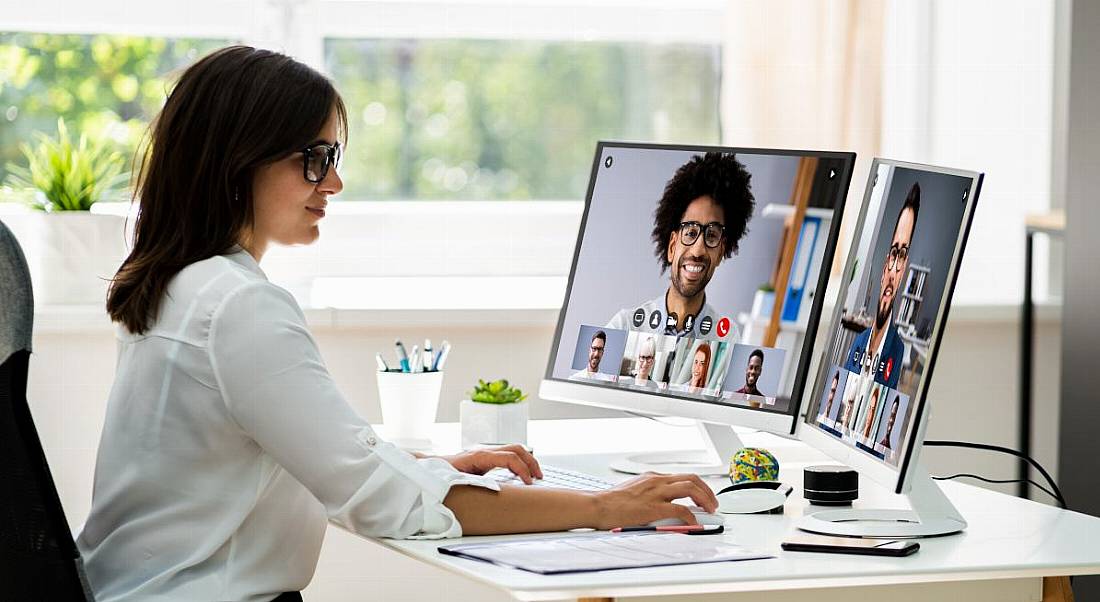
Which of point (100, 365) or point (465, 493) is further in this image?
point (100, 365)

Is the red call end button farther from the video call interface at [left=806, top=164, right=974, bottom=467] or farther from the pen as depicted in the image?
the pen

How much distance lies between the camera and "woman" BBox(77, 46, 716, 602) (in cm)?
133

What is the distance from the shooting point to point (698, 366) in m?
1.71

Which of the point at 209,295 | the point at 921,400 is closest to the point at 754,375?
the point at 921,400

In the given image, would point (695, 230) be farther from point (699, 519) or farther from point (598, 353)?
point (699, 519)

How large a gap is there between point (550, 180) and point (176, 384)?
5.57ft

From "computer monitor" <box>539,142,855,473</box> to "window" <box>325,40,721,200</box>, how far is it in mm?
1102

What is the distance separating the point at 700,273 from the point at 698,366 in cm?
12

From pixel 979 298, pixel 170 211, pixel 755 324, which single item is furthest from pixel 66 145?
pixel 979 298

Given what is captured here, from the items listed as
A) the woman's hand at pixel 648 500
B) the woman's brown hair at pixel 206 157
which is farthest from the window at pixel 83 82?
the woman's hand at pixel 648 500

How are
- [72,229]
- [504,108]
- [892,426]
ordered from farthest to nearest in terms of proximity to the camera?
1. [504,108]
2. [72,229]
3. [892,426]

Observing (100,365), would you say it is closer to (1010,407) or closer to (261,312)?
(261,312)

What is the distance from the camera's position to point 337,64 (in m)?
2.87

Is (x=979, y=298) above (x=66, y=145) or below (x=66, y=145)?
below
